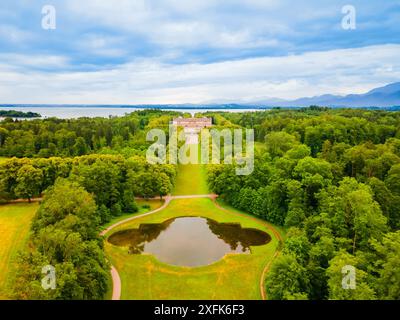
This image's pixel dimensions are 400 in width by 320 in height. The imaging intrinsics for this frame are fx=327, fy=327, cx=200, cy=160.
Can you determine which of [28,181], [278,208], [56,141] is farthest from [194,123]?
[278,208]

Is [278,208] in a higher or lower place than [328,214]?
lower

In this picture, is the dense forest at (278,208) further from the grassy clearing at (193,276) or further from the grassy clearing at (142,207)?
the grassy clearing at (193,276)

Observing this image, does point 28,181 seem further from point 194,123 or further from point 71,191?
point 194,123

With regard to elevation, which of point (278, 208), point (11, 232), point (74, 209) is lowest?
point (11, 232)

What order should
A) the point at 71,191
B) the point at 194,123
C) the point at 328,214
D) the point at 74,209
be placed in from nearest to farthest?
the point at 74,209
the point at 328,214
the point at 71,191
the point at 194,123

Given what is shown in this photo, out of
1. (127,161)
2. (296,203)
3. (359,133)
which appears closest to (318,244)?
(296,203)
